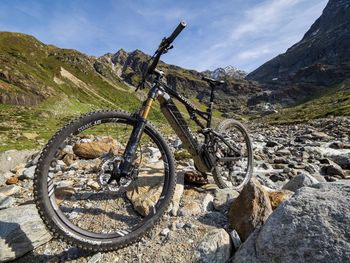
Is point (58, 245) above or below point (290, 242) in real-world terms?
above

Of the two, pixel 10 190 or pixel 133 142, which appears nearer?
pixel 133 142

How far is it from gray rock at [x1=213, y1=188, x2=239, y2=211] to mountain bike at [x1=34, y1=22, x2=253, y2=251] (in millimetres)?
497

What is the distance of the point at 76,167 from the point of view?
30.6ft

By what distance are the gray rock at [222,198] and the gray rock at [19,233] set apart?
3.17 m

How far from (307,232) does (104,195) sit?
4107 mm

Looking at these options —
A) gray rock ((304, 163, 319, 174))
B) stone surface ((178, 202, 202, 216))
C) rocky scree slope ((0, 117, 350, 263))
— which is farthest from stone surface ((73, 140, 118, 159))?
gray rock ((304, 163, 319, 174))

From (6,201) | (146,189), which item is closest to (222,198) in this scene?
(146,189)

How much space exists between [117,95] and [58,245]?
163385 millimetres

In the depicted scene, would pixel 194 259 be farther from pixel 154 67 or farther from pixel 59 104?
pixel 59 104

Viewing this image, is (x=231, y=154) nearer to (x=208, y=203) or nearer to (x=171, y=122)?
(x=208, y=203)

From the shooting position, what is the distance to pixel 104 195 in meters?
6.31

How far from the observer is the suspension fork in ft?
16.5

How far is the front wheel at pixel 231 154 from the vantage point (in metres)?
7.84

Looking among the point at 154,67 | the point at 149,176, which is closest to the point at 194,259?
the point at 149,176
